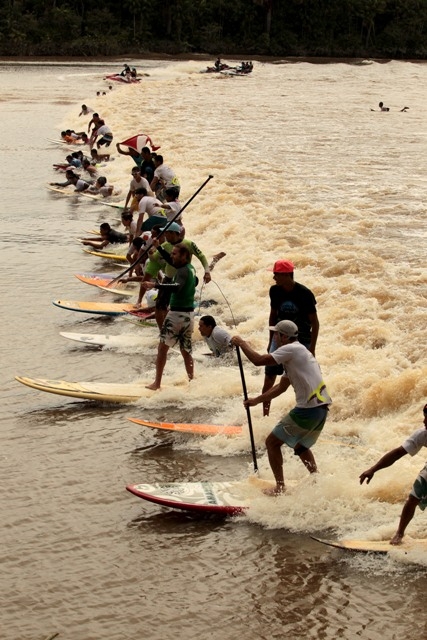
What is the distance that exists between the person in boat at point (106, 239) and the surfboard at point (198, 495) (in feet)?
37.3

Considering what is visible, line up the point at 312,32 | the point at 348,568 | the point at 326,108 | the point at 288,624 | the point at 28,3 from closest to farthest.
A: the point at 288,624 < the point at 348,568 < the point at 326,108 < the point at 28,3 < the point at 312,32

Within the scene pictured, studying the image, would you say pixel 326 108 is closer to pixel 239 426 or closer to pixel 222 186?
pixel 222 186

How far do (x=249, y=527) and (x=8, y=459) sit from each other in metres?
2.87

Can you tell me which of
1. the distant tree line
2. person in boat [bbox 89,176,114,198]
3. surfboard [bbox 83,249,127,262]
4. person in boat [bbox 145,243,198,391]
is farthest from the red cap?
the distant tree line

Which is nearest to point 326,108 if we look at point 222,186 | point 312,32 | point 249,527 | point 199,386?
point 222,186

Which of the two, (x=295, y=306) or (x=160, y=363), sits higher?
(x=295, y=306)

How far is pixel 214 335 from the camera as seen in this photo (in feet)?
37.7

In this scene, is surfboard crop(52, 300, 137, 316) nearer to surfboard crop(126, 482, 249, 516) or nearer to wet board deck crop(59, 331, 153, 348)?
wet board deck crop(59, 331, 153, 348)

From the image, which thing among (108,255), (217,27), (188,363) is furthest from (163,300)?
(217,27)

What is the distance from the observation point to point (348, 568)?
25.9 feet

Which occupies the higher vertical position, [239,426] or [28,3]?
[28,3]

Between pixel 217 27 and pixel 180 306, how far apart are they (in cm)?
8952

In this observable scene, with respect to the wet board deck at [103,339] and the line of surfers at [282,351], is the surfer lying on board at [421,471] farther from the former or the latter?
the wet board deck at [103,339]

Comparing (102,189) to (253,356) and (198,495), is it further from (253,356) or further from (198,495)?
(253,356)
